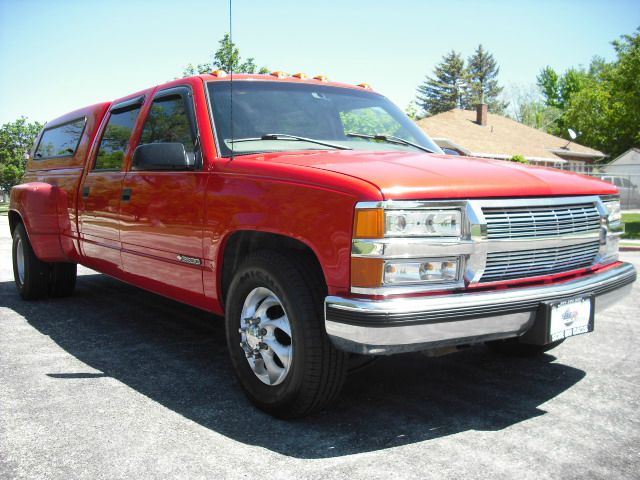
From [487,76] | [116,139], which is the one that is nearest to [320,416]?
[116,139]

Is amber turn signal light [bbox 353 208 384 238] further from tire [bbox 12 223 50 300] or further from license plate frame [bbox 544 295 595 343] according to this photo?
tire [bbox 12 223 50 300]

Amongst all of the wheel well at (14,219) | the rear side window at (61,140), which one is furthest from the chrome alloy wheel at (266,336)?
the wheel well at (14,219)

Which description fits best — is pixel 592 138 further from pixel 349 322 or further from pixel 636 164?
pixel 349 322

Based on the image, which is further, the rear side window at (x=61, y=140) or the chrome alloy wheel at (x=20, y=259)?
the chrome alloy wheel at (x=20, y=259)

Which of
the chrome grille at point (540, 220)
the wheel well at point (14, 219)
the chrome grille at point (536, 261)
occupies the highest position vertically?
the chrome grille at point (540, 220)

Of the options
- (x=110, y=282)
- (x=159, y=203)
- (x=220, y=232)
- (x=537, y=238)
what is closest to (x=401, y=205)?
(x=537, y=238)

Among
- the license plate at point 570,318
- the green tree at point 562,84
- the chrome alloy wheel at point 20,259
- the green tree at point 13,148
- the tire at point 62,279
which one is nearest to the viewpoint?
the license plate at point 570,318

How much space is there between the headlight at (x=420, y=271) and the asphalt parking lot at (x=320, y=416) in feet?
2.62

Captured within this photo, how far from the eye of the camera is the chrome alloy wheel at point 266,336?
11.0 feet

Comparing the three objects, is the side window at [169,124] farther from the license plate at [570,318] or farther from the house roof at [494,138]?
the house roof at [494,138]

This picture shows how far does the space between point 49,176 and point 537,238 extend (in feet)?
16.3

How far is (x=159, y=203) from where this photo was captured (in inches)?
170

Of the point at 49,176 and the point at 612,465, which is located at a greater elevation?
the point at 49,176

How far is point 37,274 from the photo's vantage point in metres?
6.66
